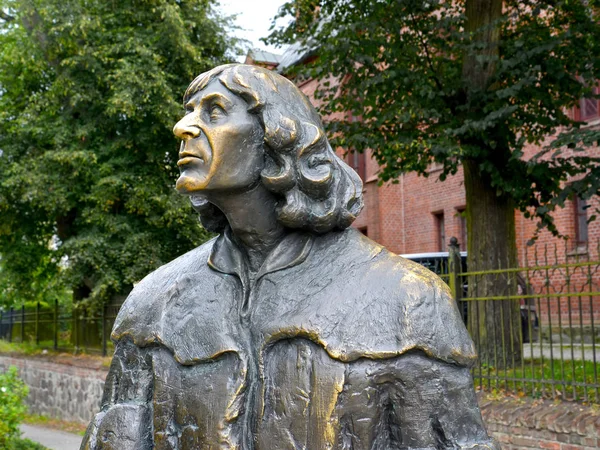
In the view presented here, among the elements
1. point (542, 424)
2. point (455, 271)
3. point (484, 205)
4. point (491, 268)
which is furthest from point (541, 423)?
point (484, 205)

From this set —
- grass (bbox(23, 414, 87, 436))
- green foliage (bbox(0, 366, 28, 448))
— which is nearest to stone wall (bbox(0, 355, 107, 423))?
grass (bbox(23, 414, 87, 436))

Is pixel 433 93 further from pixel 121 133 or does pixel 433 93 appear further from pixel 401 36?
pixel 121 133

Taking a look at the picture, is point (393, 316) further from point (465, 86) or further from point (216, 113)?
point (465, 86)

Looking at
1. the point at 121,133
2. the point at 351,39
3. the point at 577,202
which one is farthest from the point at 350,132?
the point at 577,202

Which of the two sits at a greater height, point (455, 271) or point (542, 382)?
point (455, 271)

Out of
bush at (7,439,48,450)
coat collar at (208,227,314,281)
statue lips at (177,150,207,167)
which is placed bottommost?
bush at (7,439,48,450)

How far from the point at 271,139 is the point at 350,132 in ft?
28.1

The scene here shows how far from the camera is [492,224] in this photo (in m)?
10.0

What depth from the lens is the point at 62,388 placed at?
14586mm

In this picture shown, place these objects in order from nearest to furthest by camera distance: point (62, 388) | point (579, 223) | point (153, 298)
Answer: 1. point (153, 298)
2. point (62, 388)
3. point (579, 223)

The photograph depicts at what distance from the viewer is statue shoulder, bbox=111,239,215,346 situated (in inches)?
80.0

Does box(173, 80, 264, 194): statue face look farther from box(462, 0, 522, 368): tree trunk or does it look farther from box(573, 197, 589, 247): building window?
box(573, 197, 589, 247): building window

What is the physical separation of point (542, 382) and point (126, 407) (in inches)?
238

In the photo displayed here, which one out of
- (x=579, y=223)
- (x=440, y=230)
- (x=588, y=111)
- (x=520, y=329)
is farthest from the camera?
(x=440, y=230)
